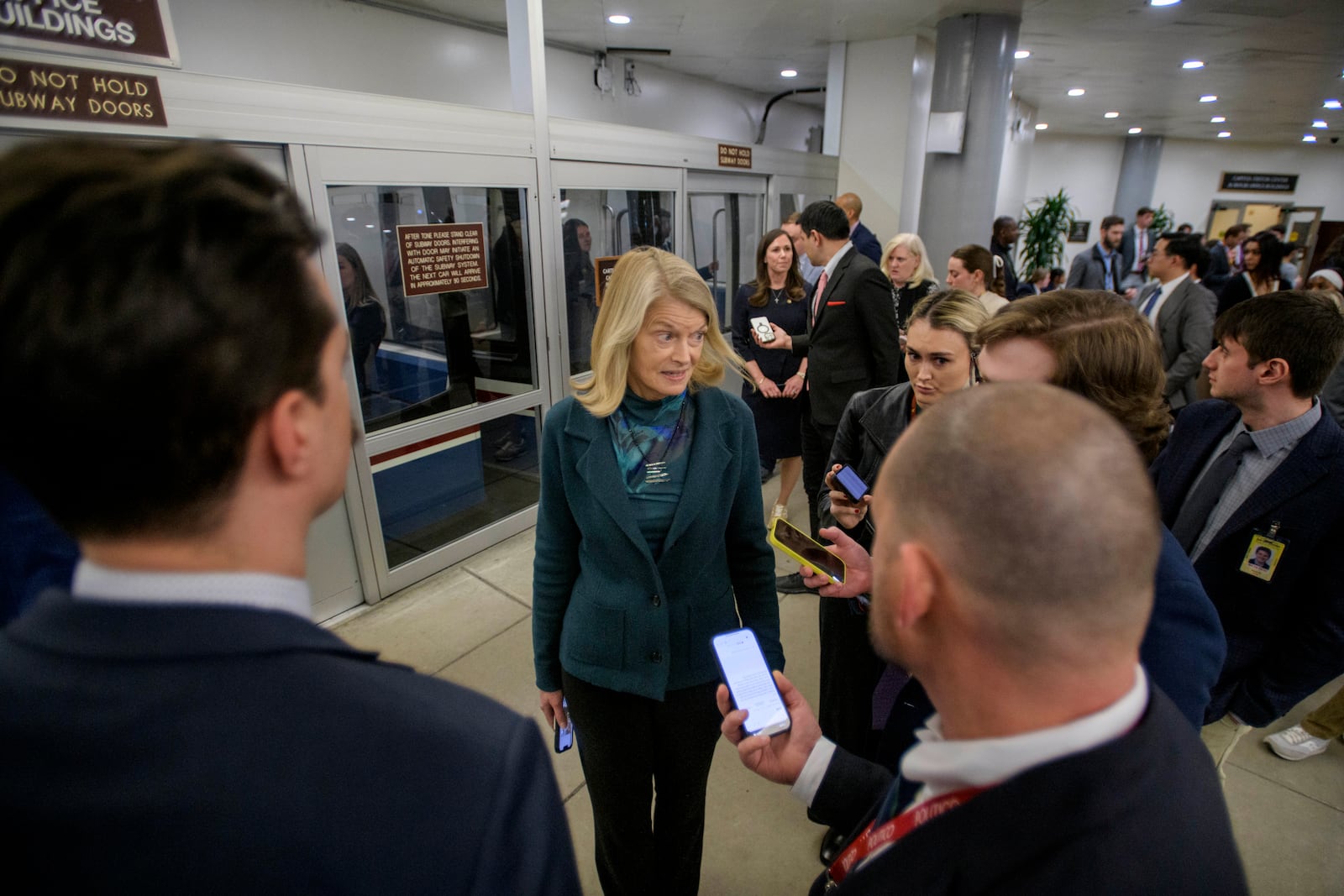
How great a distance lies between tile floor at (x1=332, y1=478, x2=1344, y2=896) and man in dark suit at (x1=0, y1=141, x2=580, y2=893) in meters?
1.65

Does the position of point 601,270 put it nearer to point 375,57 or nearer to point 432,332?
point 432,332

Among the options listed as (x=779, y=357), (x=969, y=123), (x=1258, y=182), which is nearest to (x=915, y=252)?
(x=779, y=357)

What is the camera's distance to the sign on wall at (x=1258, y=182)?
1669cm

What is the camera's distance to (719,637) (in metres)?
1.41

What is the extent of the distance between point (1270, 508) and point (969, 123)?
5.68m

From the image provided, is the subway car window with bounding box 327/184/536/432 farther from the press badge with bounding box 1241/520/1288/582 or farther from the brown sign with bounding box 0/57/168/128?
the press badge with bounding box 1241/520/1288/582

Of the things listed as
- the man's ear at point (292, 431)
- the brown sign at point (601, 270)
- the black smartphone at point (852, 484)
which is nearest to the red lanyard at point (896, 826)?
the man's ear at point (292, 431)

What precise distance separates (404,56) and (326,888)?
21.2 ft

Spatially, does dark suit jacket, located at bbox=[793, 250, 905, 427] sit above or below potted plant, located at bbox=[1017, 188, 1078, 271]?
below

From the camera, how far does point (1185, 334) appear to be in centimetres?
417

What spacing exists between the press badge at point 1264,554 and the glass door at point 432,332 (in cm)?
361

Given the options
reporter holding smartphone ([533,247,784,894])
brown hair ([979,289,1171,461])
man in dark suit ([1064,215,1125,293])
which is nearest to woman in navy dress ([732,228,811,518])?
reporter holding smartphone ([533,247,784,894])

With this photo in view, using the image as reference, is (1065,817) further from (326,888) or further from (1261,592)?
(1261,592)

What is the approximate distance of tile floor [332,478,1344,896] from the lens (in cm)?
223
